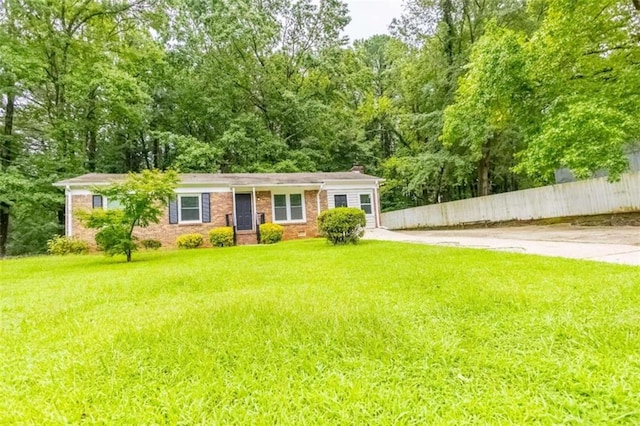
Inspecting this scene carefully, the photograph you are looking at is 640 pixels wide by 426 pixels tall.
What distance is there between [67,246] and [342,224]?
10.5m

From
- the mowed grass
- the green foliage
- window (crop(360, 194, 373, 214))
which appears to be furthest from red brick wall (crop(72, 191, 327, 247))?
the mowed grass

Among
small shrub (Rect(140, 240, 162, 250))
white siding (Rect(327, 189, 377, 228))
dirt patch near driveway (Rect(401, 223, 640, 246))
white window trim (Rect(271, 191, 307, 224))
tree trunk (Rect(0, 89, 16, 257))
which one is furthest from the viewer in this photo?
white siding (Rect(327, 189, 377, 228))

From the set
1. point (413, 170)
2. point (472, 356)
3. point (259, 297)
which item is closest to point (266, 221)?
point (413, 170)

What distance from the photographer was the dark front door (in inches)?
609

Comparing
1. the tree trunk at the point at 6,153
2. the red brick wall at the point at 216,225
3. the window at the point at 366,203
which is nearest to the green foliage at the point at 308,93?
the tree trunk at the point at 6,153

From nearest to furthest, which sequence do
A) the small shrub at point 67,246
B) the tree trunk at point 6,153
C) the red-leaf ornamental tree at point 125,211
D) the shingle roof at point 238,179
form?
the red-leaf ornamental tree at point 125,211
the small shrub at point 67,246
the shingle roof at point 238,179
the tree trunk at point 6,153

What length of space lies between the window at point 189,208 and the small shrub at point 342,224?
7.14 meters

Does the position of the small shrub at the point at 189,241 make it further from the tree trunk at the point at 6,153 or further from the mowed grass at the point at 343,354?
the mowed grass at the point at 343,354

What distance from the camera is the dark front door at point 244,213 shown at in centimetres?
1546

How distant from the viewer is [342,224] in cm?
968

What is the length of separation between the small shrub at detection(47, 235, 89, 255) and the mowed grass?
32.2 feet

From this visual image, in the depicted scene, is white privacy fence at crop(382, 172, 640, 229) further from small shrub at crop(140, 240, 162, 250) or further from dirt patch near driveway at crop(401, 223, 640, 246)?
small shrub at crop(140, 240, 162, 250)

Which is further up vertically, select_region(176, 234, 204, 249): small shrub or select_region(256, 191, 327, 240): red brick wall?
select_region(256, 191, 327, 240): red brick wall

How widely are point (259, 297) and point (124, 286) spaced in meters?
2.58
